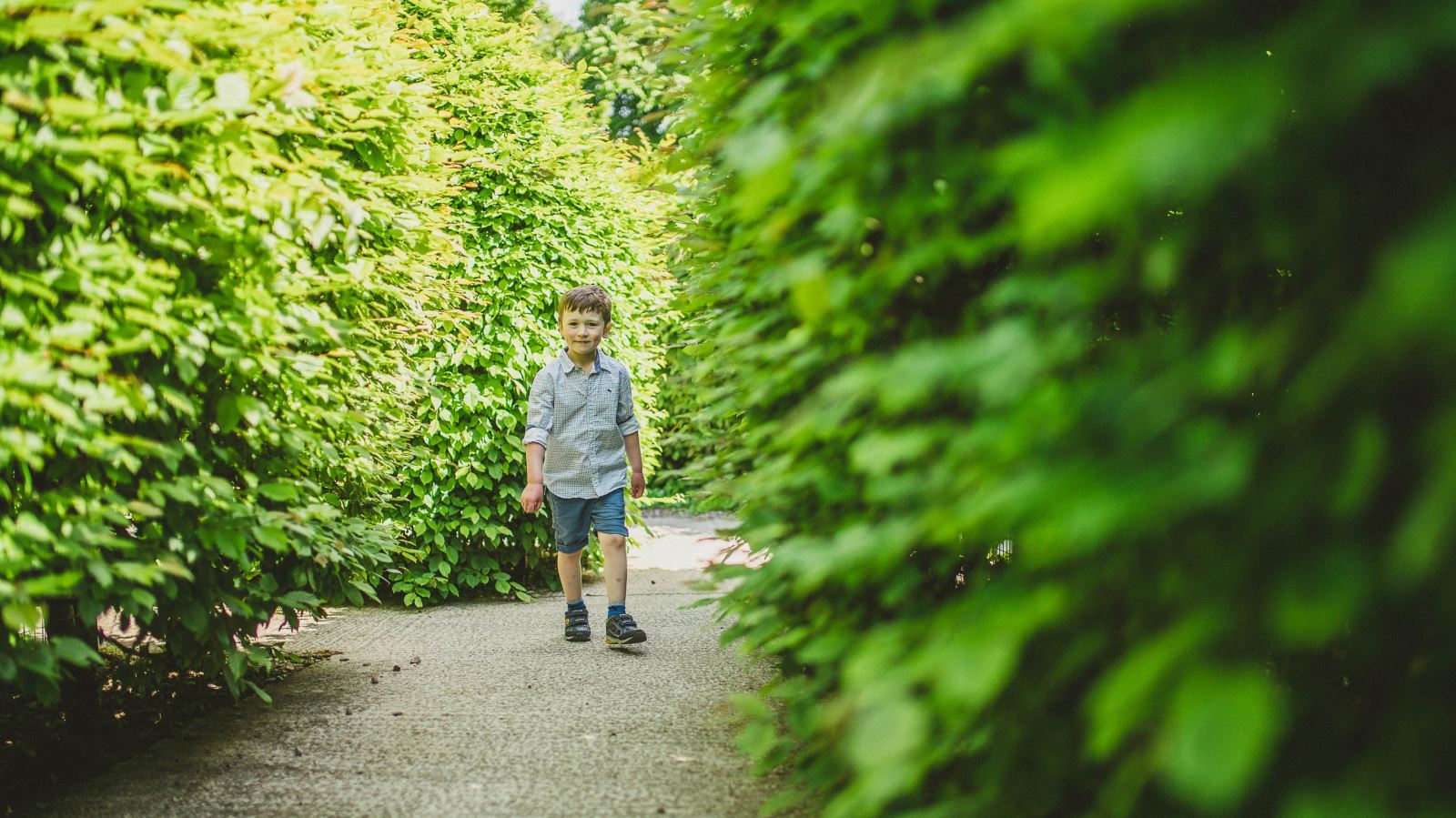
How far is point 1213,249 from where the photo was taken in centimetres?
173

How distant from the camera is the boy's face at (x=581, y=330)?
5.47 m

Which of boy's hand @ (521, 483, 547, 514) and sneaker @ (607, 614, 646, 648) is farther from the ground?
boy's hand @ (521, 483, 547, 514)

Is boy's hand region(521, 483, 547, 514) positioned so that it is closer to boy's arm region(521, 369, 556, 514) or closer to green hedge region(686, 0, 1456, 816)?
boy's arm region(521, 369, 556, 514)

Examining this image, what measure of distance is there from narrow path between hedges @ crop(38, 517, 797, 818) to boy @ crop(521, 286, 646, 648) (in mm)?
505

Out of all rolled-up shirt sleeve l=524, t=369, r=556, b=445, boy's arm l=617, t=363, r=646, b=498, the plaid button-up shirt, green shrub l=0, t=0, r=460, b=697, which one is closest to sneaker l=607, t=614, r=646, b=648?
the plaid button-up shirt

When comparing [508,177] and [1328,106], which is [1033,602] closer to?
[1328,106]

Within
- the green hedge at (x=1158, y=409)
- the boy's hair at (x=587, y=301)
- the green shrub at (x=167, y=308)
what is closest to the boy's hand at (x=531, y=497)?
the boy's hair at (x=587, y=301)

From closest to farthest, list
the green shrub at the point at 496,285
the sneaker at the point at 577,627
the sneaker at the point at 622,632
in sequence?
the sneaker at the point at 622,632, the sneaker at the point at 577,627, the green shrub at the point at 496,285

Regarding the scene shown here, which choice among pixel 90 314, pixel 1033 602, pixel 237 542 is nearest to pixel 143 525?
pixel 237 542

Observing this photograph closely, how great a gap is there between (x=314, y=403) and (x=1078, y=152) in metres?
2.96

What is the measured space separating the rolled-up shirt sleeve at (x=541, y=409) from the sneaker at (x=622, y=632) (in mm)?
1051

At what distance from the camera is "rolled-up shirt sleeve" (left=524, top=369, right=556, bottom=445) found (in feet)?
17.6

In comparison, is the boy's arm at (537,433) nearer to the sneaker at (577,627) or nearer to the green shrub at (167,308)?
the sneaker at (577,627)

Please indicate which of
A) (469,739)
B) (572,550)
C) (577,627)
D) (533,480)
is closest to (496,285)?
(533,480)
